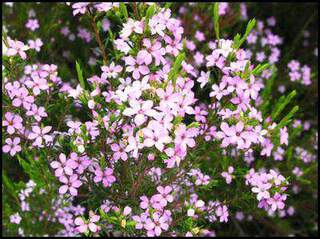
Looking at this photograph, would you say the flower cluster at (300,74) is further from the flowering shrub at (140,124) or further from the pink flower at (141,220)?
the pink flower at (141,220)

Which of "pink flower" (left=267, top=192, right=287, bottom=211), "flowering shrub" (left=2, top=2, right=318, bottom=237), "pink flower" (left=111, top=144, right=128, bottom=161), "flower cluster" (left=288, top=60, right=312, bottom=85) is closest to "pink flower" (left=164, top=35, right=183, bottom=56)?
"flowering shrub" (left=2, top=2, right=318, bottom=237)

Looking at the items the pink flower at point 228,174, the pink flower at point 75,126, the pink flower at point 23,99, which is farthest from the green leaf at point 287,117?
the pink flower at point 23,99

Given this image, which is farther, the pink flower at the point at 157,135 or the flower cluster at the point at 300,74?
the flower cluster at the point at 300,74

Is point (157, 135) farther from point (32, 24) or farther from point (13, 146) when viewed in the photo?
point (32, 24)

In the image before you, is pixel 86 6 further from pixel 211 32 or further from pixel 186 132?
pixel 211 32

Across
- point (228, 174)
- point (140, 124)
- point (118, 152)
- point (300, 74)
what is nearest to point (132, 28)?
point (140, 124)

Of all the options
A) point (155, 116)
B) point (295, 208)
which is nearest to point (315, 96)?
point (295, 208)

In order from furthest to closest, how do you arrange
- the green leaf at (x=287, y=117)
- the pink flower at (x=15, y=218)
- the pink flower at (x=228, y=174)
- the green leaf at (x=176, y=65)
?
the pink flower at (x=15, y=218) < the pink flower at (x=228, y=174) < the green leaf at (x=287, y=117) < the green leaf at (x=176, y=65)
